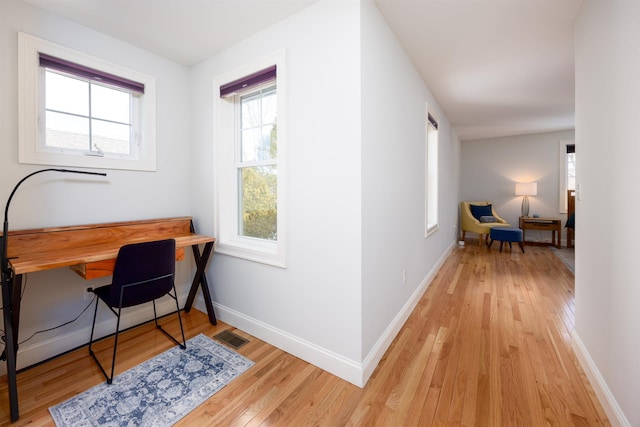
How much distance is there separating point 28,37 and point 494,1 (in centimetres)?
312

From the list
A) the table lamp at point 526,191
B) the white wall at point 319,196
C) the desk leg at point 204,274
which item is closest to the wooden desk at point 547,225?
the table lamp at point 526,191

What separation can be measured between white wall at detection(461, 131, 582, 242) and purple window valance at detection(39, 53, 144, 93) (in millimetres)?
6717

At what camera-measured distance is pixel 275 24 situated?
6.38 feet

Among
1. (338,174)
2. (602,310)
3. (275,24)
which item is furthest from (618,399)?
(275,24)

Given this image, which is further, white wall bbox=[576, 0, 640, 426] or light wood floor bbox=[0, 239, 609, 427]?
light wood floor bbox=[0, 239, 609, 427]

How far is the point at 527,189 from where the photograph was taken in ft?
18.6

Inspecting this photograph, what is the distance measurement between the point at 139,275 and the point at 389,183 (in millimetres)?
1880

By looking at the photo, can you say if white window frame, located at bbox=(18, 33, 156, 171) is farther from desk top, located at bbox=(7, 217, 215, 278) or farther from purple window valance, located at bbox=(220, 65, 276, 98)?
purple window valance, located at bbox=(220, 65, 276, 98)

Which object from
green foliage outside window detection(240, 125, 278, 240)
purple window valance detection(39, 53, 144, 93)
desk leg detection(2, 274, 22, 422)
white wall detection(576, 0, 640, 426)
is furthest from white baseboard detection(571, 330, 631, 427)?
purple window valance detection(39, 53, 144, 93)

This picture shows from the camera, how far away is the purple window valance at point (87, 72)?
6.17ft

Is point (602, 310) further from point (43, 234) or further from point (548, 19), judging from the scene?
point (43, 234)

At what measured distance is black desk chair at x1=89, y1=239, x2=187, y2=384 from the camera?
5.54ft

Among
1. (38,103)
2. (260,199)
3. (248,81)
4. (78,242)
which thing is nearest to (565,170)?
(260,199)

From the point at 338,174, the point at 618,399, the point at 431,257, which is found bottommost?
the point at 618,399
